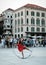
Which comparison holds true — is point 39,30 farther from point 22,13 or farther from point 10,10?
point 10,10

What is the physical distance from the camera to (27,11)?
80062 millimetres

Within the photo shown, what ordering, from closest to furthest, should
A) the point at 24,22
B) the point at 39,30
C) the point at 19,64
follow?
the point at 19,64 → the point at 24,22 → the point at 39,30

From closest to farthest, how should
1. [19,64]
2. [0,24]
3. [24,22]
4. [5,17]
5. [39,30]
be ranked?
[19,64] < [24,22] < [39,30] < [5,17] < [0,24]

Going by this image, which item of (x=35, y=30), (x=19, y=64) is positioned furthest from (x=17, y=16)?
(x=19, y=64)

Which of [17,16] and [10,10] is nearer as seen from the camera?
[17,16]

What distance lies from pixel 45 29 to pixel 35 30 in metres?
4.85

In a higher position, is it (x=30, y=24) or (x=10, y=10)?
(x=10, y=10)

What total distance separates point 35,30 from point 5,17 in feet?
50.4

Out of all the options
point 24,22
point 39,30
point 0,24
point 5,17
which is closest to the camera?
point 24,22

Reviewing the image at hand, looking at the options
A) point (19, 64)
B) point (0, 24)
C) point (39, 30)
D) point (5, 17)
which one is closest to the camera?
point (19, 64)

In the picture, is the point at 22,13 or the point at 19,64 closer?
the point at 19,64

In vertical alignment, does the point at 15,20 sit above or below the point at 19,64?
above

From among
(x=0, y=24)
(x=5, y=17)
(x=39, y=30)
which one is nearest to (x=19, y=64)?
(x=39, y=30)

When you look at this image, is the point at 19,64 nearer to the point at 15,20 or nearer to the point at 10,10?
the point at 15,20
